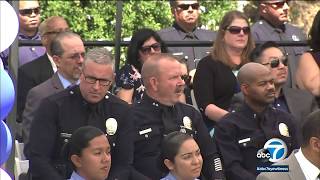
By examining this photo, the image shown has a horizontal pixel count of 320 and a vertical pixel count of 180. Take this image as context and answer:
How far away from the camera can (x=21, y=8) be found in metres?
10.0

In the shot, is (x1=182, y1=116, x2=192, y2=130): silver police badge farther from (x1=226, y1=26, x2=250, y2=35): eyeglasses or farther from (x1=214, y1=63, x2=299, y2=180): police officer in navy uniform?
(x1=226, y1=26, x2=250, y2=35): eyeglasses

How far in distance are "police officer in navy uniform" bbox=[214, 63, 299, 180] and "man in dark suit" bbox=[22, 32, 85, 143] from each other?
4.46 feet

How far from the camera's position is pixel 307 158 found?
21.2ft

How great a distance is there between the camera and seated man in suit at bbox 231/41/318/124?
836cm

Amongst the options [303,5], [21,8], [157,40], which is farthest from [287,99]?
[303,5]

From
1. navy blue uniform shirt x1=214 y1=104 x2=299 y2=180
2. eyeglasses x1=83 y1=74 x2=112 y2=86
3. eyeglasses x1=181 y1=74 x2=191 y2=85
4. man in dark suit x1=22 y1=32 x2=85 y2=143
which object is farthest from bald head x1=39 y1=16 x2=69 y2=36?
navy blue uniform shirt x1=214 y1=104 x2=299 y2=180

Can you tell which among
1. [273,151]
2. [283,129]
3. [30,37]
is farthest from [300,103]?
[30,37]

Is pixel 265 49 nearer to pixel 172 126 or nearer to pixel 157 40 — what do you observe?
pixel 157 40

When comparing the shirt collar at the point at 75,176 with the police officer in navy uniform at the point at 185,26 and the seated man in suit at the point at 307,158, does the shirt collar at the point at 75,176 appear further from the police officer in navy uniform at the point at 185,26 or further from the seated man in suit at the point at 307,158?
the police officer in navy uniform at the point at 185,26

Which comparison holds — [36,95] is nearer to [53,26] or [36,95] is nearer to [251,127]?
[53,26]

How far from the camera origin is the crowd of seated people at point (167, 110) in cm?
710

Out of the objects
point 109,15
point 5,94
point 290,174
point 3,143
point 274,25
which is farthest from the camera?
point 109,15

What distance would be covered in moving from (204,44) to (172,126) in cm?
213

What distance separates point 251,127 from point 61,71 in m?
1.69
